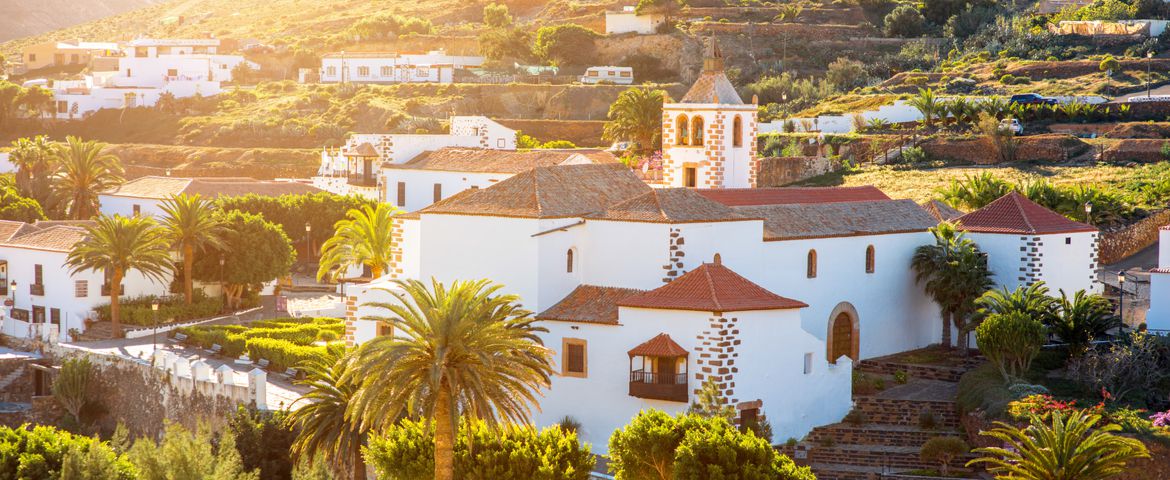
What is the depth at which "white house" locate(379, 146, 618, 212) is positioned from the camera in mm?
53844

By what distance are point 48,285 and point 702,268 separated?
1165 inches

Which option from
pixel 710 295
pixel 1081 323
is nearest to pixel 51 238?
pixel 710 295

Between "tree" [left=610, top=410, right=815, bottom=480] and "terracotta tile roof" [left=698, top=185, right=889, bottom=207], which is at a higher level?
"terracotta tile roof" [left=698, top=185, right=889, bottom=207]

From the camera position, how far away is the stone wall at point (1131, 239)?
49.5m

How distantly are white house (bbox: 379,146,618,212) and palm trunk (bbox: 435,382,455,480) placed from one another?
23.8 meters

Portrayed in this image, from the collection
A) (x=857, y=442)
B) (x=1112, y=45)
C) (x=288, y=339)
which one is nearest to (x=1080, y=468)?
(x=857, y=442)

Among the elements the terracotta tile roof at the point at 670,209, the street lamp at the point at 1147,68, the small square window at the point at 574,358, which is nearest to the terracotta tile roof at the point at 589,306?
the small square window at the point at 574,358

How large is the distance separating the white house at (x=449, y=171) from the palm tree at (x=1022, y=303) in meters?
17.5

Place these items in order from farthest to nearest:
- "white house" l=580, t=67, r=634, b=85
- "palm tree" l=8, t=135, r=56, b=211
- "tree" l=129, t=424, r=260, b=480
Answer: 1. "white house" l=580, t=67, r=634, b=85
2. "palm tree" l=8, t=135, r=56, b=211
3. "tree" l=129, t=424, r=260, b=480

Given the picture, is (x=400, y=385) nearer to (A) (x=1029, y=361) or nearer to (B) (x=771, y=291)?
(B) (x=771, y=291)

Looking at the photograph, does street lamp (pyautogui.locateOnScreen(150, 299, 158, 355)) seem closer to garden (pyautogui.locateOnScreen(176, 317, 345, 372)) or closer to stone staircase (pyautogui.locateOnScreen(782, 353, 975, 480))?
garden (pyautogui.locateOnScreen(176, 317, 345, 372))

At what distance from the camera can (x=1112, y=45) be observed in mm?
79438

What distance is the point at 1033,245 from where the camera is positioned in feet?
138

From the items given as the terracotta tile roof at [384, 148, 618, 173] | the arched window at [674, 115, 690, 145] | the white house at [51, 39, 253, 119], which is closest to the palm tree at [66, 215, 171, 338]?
the terracotta tile roof at [384, 148, 618, 173]
